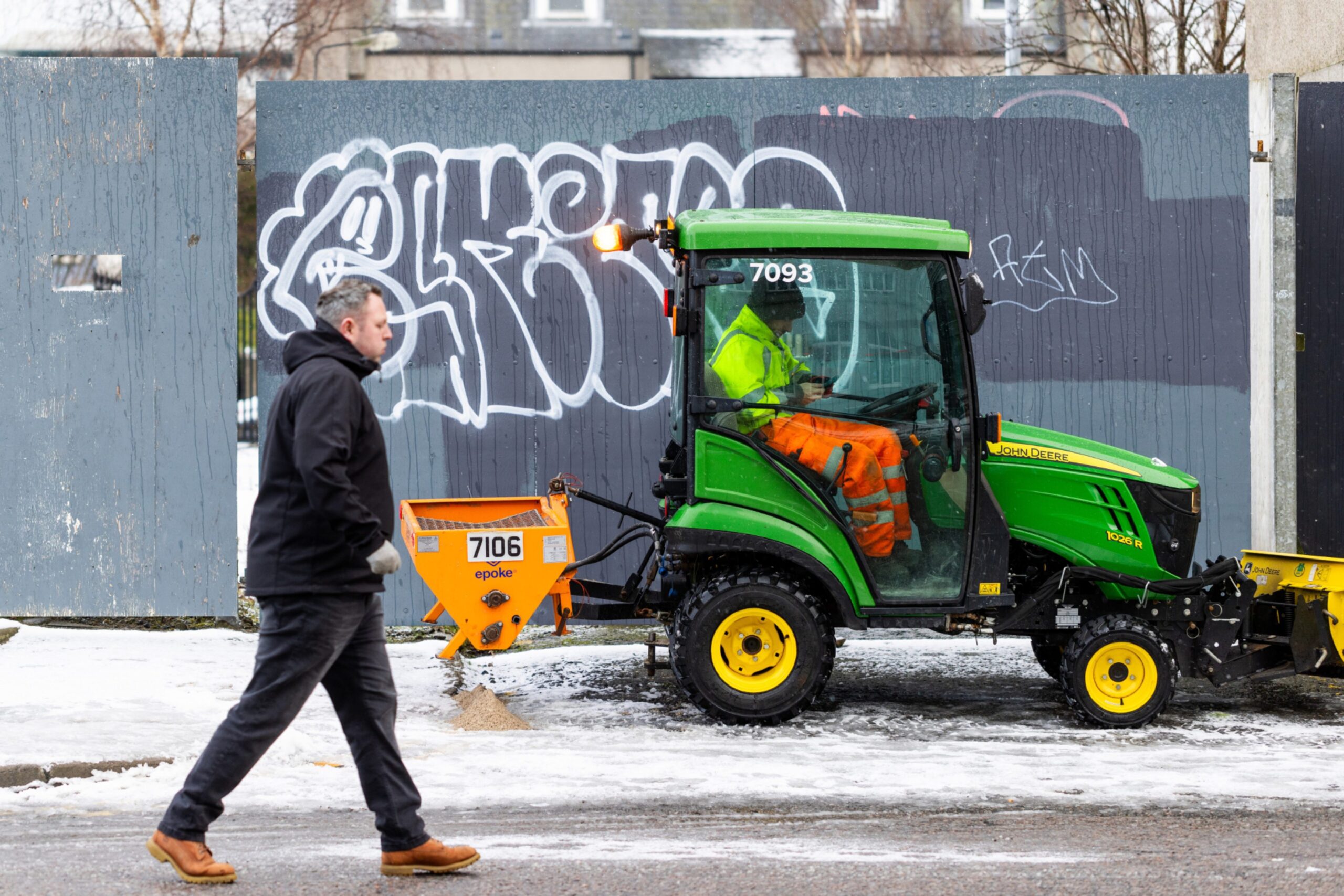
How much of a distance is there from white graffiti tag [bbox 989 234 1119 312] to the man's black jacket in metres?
5.30

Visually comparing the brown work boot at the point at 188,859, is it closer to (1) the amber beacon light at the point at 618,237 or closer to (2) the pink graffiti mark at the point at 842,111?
(1) the amber beacon light at the point at 618,237

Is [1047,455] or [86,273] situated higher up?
[86,273]

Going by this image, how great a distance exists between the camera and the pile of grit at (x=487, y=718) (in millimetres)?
6672

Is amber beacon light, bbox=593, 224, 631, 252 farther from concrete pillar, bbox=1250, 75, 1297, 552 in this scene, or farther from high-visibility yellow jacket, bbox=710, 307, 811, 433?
concrete pillar, bbox=1250, 75, 1297, 552

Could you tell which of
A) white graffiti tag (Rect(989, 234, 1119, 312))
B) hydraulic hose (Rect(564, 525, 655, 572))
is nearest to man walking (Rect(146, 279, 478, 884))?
hydraulic hose (Rect(564, 525, 655, 572))

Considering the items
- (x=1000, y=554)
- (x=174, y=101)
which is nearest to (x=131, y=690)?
(x=174, y=101)

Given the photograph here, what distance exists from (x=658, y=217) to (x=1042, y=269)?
2.36 meters

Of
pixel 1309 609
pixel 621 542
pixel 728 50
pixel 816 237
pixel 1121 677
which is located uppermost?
pixel 728 50

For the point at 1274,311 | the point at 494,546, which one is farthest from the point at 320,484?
the point at 1274,311

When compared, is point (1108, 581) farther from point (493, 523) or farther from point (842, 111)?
point (842, 111)

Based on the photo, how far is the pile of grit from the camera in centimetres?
667

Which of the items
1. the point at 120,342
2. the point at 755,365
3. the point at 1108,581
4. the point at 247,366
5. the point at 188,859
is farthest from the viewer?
the point at 247,366

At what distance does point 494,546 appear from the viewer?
677 cm

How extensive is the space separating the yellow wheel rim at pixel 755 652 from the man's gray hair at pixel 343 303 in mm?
2573
